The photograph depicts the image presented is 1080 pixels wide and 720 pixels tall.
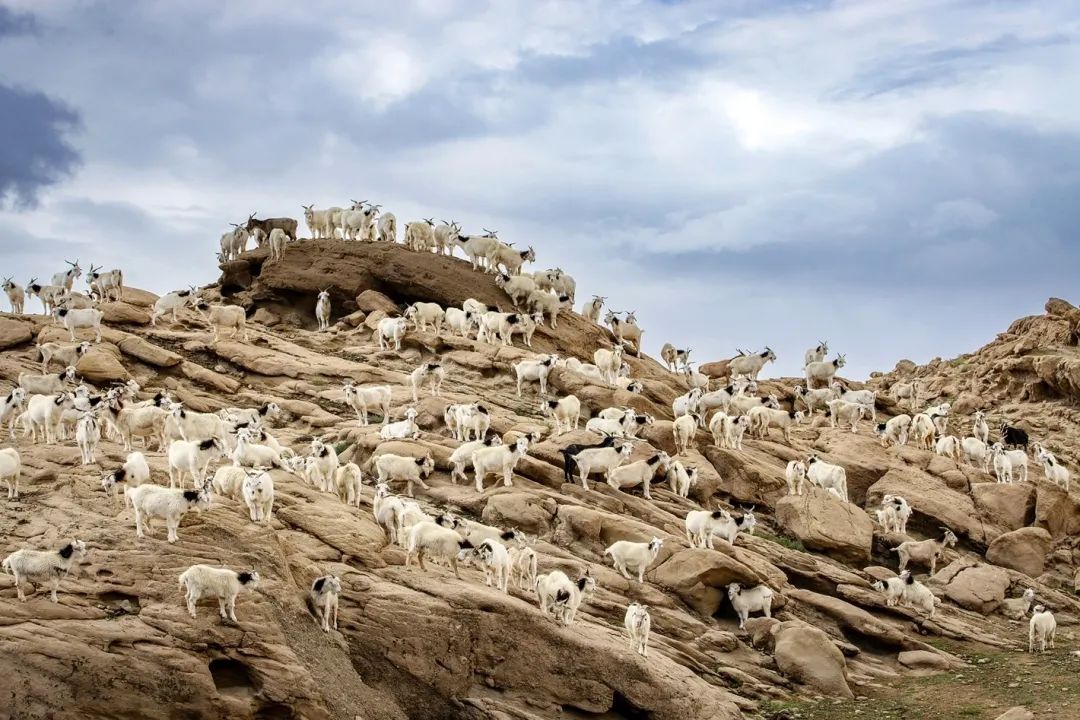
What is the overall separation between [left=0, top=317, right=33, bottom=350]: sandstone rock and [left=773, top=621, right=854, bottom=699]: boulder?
92.5 feet

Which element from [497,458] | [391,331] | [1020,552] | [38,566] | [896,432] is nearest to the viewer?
[38,566]

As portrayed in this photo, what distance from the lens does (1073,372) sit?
57.6m

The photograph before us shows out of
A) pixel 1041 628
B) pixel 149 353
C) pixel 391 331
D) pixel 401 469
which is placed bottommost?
pixel 1041 628

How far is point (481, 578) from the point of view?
25.1 metres

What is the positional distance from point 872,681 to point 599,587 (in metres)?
7.02

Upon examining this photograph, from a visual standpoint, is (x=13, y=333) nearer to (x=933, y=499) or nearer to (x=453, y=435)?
(x=453, y=435)

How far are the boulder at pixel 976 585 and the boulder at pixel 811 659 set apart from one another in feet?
27.6

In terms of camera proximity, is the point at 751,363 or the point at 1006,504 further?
the point at 751,363

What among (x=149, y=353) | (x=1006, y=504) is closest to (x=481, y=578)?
(x=149, y=353)

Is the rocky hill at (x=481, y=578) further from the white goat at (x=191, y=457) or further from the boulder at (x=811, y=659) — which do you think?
the white goat at (x=191, y=457)

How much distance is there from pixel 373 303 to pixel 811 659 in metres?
30.1

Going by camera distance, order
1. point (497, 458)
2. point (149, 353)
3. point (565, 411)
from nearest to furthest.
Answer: point (497, 458)
point (565, 411)
point (149, 353)

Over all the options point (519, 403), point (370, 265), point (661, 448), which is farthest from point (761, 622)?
point (370, 265)

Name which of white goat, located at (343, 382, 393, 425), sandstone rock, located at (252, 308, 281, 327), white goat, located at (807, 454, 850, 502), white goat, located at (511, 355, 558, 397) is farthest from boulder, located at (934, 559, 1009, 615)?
sandstone rock, located at (252, 308, 281, 327)
